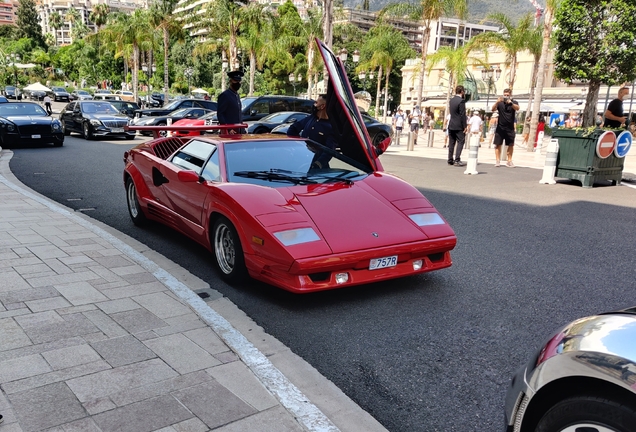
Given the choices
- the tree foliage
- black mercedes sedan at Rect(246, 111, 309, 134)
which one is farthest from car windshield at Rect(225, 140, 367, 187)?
black mercedes sedan at Rect(246, 111, 309, 134)

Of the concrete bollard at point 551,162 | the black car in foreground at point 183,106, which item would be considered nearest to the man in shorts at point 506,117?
the concrete bollard at point 551,162

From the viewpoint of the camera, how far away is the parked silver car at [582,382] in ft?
5.23

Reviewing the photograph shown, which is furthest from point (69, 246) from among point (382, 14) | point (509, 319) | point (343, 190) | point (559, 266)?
point (382, 14)

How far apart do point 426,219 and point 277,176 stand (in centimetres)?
139

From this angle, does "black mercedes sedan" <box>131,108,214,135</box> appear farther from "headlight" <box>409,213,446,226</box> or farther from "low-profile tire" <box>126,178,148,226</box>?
"headlight" <box>409,213,446,226</box>

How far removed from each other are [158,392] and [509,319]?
2.52 m

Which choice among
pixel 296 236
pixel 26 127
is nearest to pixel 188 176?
pixel 296 236

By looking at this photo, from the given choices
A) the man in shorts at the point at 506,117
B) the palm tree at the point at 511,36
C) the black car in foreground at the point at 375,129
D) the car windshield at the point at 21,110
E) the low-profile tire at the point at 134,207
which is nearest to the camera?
the low-profile tire at the point at 134,207

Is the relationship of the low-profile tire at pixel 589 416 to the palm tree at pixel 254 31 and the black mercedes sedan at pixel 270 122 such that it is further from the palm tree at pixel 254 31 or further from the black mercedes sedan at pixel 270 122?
the palm tree at pixel 254 31

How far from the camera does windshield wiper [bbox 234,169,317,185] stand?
4.78 meters

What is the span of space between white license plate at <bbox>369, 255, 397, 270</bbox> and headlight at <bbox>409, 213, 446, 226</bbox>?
1.56 ft

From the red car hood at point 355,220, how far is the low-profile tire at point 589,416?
230 cm

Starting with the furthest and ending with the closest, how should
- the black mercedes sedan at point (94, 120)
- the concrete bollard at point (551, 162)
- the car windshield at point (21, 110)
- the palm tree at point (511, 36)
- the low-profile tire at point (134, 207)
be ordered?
the palm tree at point (511, 36), the black mercedes sedan at point (94, 120), the car windshield at point (21, 110), the concrete bollard at point (551, 162), the low-profile tire at point (134, 207)

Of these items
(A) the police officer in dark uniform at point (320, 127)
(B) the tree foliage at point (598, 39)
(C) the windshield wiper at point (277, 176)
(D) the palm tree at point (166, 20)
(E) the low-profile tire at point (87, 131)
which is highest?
(D) the palm tree at point (166, 20)
